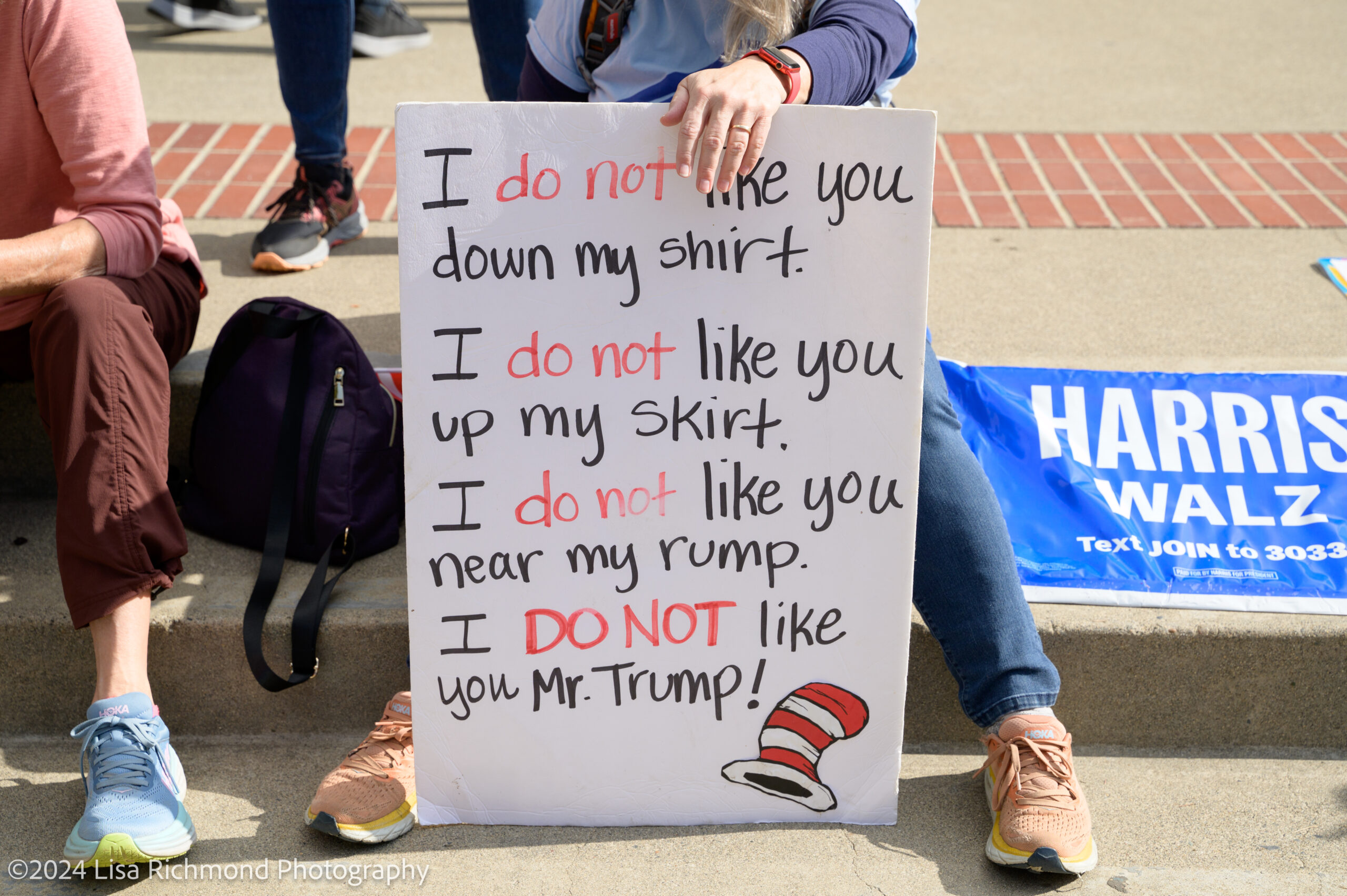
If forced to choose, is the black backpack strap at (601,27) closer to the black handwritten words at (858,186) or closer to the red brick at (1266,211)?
the black handwritten words at (858,186)

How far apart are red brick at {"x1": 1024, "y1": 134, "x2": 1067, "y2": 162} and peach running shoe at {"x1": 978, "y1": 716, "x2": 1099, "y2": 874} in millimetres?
2531

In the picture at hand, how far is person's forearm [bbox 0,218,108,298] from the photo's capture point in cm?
184

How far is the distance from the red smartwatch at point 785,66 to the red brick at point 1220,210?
2.23 meters

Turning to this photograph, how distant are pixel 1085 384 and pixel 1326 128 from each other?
2.43 meters

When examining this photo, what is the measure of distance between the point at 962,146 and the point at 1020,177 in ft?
1.01

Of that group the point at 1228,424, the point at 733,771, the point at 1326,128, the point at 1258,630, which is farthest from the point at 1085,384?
the point at 1326,128

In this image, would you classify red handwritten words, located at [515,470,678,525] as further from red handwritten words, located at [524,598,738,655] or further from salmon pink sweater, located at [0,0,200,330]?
salmon pink sweater, located at [0,0,200,330]

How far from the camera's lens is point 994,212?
3443 mm

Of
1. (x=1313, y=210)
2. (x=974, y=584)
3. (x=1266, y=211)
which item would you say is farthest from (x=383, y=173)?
(x=1313, y=210)

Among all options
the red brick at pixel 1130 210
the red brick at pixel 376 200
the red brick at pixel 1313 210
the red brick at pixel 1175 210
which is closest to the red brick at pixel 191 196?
the red brick at pixel 376 200

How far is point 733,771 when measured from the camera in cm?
181

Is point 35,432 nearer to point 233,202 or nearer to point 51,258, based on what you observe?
point 51,258

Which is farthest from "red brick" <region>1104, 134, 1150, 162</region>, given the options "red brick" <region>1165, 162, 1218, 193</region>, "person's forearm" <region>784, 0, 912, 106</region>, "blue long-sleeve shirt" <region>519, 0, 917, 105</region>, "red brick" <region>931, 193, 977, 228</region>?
"person's forearm" <region>784, 0, 912, 106</region>

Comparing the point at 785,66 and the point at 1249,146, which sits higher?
the point at 785,66
